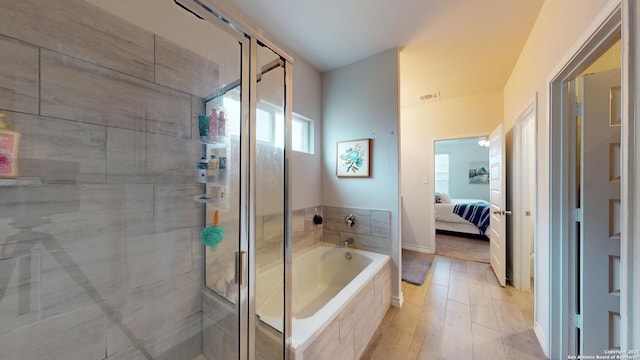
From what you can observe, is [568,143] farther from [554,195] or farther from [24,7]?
[24,7]

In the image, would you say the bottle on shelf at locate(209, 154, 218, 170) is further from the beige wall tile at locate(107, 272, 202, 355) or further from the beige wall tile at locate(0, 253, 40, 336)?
the beige wall tile at locate(0, 253, 40, 336)

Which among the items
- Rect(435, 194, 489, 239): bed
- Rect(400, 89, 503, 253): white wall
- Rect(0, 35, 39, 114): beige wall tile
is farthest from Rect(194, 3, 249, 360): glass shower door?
Rect(435, 194, 489, 239): bed

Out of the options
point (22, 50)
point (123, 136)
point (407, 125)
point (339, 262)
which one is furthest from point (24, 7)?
point (407, 125)

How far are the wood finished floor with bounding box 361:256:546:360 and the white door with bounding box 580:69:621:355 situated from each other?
1.55ft

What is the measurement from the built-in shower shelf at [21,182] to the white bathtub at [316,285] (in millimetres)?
1053

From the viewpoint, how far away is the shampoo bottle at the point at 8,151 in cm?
82

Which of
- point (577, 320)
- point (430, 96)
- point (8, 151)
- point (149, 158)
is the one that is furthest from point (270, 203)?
point (430, 96)

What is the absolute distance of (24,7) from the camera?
34.0 inches

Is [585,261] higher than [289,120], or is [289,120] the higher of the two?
[289,120]

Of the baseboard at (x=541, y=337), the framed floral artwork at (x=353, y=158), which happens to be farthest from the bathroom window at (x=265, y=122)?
the baseboard at (x=541, y=337)

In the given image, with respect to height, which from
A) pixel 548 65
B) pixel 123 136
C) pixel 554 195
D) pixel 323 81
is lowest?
pixel 554 195

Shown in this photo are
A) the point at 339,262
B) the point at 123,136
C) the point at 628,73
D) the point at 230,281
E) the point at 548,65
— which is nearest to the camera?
the point at 628,73

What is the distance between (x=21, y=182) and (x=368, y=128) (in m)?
2.43

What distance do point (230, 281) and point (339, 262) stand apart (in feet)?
4.68
